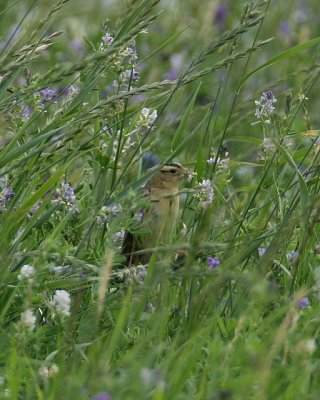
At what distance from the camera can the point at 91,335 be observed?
357cm

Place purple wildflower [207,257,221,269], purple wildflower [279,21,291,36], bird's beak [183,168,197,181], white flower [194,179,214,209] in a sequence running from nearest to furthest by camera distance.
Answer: purple wildflower [207,257,221,269] < white flower [194,179,214,209] < bird's beak [183,168,197,181] < purple wildflower [279,21,291,36]

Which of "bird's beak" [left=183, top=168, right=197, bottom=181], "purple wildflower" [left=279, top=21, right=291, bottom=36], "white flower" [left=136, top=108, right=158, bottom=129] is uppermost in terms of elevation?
"white flower" [left=136, top=108, right=158, bottom=129]

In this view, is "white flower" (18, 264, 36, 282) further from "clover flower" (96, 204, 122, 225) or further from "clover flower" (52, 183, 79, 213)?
"clover flower" (52, 183, 79, 213)

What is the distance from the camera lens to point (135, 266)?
4.38m

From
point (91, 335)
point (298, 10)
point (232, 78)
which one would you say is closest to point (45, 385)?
point (91, 335)

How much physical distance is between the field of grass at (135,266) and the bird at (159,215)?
0.46 ft

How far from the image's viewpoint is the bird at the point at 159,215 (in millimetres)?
5099

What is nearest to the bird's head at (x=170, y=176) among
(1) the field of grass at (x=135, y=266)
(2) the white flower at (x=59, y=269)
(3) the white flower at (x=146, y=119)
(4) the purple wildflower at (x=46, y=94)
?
(1) the field of grass at (x=135, y=266)

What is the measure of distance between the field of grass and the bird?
0.14 m

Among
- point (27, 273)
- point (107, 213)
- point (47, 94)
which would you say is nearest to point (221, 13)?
point (47, 94)

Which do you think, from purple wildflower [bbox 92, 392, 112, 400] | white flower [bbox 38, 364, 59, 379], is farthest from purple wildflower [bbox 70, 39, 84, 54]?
purple wildflower [bbox 92, 392, 112, 400]

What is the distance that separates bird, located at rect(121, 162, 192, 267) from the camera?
5.10m

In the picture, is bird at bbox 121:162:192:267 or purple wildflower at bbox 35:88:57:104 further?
bird at bbox 121:162:192:267

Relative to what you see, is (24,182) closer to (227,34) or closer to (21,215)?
(21,215)
